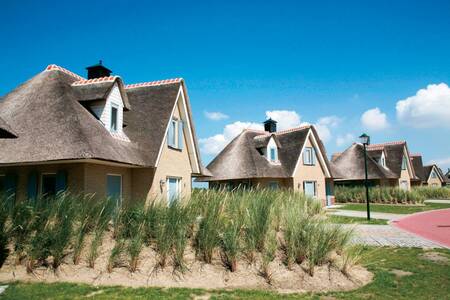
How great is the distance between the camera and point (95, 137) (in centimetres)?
1284

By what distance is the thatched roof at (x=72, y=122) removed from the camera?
1205 cm

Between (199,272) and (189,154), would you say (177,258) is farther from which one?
(189,154)

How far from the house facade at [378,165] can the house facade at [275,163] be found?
24.9ft

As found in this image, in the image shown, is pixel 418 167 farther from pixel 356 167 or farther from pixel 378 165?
pixel 356 167

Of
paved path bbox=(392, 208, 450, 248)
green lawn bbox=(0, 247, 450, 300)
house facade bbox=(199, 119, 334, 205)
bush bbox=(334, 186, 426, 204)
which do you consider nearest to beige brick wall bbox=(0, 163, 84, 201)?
green lawn bbox=(0, 247, 450, 300)

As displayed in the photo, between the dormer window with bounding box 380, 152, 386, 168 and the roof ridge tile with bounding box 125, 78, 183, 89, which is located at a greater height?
the roof ridge tile with bounding box 125, 78, 183, 89

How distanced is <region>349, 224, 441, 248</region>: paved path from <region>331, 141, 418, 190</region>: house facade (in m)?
24.2

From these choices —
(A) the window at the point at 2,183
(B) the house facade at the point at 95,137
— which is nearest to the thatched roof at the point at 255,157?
(B) the house facade at the point at 95,137

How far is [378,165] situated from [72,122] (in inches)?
1487

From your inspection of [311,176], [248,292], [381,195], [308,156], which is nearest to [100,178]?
[248,292]

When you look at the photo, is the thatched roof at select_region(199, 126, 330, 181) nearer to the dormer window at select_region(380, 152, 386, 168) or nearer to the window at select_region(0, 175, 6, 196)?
the dormer window at select_region(380, 152, 386, 168)

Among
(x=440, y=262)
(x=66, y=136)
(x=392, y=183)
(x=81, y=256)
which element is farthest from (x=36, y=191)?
(x=392, y=183)

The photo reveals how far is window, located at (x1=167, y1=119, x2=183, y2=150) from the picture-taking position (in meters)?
18.1

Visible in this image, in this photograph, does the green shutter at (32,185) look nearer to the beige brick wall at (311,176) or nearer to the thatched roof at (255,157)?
the thatched roof at (255,157)
